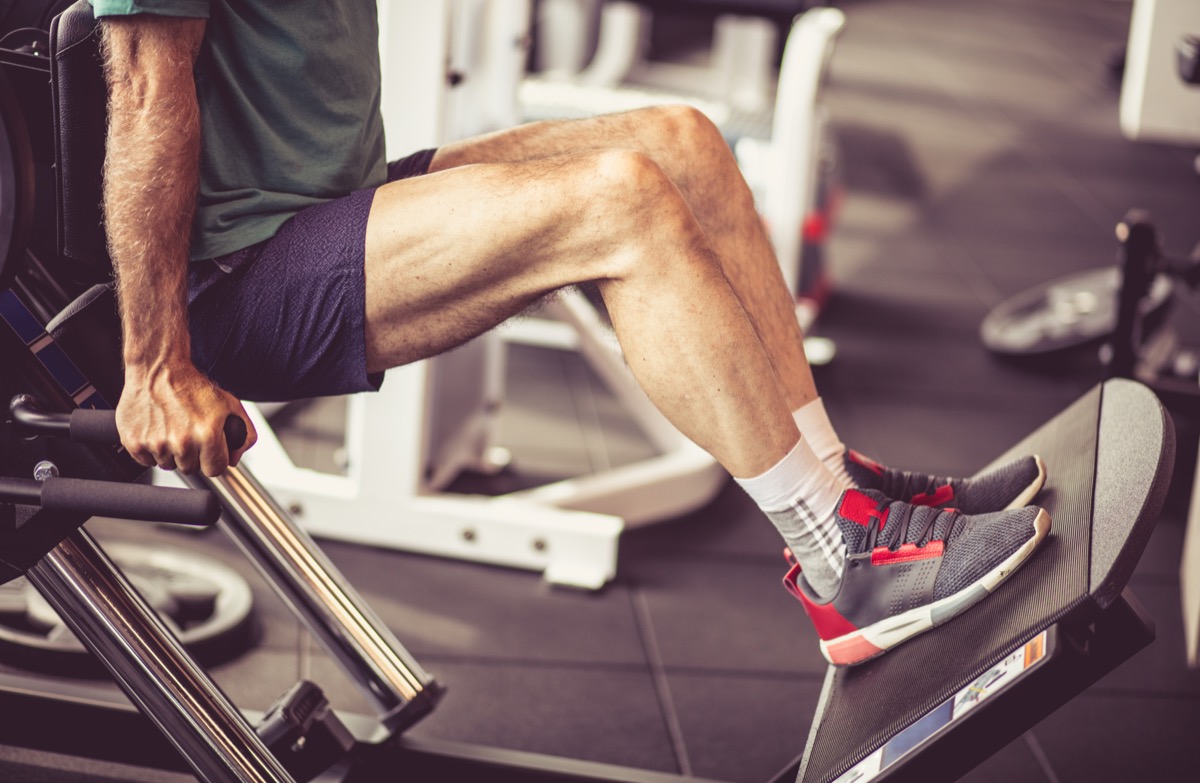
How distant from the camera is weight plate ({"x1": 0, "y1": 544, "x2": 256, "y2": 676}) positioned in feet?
6.11

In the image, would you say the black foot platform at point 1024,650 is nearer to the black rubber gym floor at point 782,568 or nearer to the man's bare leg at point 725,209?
the man's bare leg at point 725,209

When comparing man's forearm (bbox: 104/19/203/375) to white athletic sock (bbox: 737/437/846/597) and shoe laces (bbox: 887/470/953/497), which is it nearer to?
white athletic sock (bbox: 737/437/846/597)

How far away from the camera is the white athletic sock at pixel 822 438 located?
1423 mm

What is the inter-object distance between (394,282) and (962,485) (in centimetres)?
70

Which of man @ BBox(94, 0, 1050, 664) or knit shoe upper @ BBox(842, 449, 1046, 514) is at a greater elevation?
man @ BBox(94, 0, 1050, 664)

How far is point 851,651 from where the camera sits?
1.36 m

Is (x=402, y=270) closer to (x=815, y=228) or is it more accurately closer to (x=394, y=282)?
(x=394, y=282)

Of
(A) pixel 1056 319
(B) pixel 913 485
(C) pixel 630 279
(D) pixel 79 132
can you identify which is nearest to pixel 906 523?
(B) pixel 913 485

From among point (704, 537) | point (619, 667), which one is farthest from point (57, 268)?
point (704, 537)

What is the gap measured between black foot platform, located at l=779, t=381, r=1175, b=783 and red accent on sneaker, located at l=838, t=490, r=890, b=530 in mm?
130

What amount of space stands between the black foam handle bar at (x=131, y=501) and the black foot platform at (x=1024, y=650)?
2.12 ft

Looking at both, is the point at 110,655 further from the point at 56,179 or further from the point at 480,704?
the point at 480,704

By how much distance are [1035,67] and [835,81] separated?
164cm

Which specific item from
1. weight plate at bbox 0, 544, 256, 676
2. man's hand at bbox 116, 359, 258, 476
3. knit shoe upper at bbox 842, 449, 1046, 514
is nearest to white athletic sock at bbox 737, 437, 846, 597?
knit shoe upper at bbox 842, 449, 1046, 514
